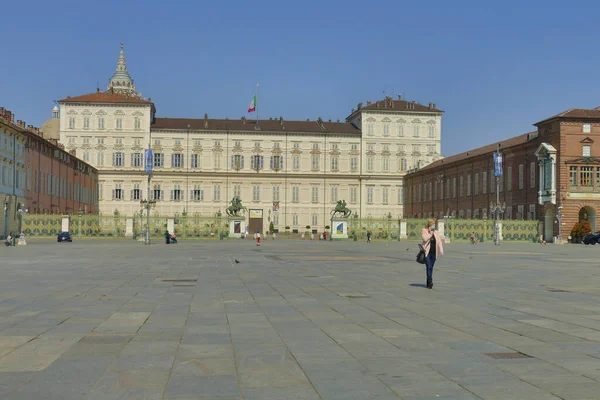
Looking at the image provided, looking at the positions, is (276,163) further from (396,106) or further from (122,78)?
(122,78)

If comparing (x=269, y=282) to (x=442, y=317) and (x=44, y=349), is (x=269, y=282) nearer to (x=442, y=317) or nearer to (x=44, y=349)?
(x=442, y=317)

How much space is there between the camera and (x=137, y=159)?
9825cm

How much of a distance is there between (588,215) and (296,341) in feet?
209

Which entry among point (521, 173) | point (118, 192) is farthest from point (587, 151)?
point (118, 192)

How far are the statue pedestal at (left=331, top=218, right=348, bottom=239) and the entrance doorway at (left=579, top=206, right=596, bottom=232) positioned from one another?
22.3 metres

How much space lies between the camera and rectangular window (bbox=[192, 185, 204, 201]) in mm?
99938

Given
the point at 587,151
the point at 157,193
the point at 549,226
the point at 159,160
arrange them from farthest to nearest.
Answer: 1. the point at 157,193
2. the point at 159,160
3. the point at 549,226
4. the point at 587,151

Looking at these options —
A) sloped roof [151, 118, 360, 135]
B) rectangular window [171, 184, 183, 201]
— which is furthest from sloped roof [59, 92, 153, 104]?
rectangular window [171, 184, 183, 201]

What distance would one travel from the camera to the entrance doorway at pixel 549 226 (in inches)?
2592

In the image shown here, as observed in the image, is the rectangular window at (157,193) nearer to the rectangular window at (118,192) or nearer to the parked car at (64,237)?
the rectangular window at (118,192)

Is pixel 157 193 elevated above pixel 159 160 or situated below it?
below

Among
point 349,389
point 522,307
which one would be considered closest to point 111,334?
point 349,389

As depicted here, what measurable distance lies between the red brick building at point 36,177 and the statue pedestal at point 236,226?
50.4 feet

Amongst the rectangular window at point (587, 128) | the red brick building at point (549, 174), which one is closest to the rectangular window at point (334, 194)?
the red brick building at point (549, 174)
